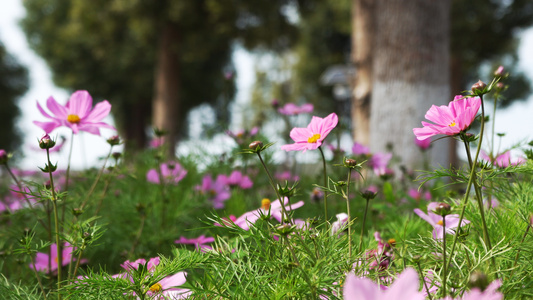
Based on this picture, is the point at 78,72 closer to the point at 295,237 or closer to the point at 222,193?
the point at 222,193

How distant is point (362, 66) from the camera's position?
171 inches

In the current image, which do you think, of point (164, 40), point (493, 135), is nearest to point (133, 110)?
point (164, 40)

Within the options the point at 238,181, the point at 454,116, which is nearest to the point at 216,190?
the point at 238,181

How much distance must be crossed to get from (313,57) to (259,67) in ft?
26.6

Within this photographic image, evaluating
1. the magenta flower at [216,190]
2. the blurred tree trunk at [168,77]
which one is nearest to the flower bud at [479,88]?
the magenta flower at [216,190]

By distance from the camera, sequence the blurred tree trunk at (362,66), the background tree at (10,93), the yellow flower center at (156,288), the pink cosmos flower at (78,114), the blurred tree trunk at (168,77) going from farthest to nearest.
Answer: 1. the background tree at (10,93)
2. the blurred tree trunk at (168,77)
3. the blurred tree trunk at (362,66)
4. the pink cosmos flower at (78,114)
5. the yellow flower center at (156,288)

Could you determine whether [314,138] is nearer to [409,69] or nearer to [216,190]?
[216,190]

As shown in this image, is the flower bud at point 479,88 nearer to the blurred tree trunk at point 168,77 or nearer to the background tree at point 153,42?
the background tree at point 153,42

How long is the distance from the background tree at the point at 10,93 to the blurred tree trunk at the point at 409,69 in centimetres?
1354

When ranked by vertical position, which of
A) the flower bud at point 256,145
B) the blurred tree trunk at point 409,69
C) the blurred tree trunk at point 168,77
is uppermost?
the blurred tree trunk at point 168,77

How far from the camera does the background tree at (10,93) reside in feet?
44.6

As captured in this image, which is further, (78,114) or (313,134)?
(78,114)

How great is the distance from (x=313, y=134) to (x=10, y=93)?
15.7 meters

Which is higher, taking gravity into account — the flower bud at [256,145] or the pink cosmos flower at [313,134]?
the pink cosmos flower at [313,134]
